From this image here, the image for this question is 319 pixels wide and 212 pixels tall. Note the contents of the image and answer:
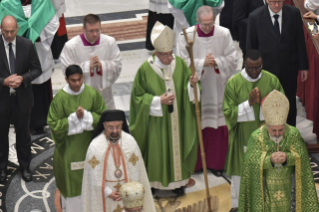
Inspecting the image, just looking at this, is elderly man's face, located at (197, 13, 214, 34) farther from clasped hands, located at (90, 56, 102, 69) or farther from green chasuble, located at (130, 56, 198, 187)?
clasped hands, located at (90, 56, 102, 69)

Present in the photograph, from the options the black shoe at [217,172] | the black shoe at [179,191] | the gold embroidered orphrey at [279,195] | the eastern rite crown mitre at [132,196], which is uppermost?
the eastern rite crown mitre at [132,196]

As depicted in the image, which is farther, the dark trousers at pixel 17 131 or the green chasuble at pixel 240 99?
the dark trousers at pixel 17 131

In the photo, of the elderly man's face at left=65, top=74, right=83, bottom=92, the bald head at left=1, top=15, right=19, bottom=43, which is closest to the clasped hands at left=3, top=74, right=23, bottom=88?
the bald head at left=1, top=15, right=19, bottom=43

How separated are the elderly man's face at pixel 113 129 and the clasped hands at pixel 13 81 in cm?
211

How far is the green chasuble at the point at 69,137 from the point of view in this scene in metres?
8.18

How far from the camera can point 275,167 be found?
7.24 m

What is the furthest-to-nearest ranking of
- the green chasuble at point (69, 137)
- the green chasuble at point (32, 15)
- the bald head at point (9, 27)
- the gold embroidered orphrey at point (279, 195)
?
the green chasuble at point (32, 15), the bald head at point (9, 27), the green chasuble at point (69, 137), the gold embroidered orphrey at point (279, 195)

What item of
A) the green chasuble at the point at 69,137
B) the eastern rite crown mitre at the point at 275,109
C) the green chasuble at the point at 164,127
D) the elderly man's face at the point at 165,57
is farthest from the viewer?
the green chasuble at the point at 164,127

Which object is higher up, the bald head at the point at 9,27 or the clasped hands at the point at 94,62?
the bald head at the point at 9,27

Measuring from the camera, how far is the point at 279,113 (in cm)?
703

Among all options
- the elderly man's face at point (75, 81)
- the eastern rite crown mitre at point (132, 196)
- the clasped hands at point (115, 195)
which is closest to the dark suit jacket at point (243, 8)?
the elderly man's face at point (75, 81)

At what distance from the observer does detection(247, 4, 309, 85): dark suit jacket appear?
927 centimetres

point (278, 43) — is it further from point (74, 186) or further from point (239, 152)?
point (74, 186)

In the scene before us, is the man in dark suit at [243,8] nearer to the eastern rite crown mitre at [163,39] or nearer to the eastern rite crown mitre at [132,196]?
the eastern rite crown mitre at [163,39]
